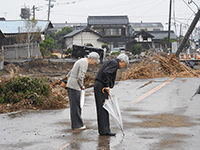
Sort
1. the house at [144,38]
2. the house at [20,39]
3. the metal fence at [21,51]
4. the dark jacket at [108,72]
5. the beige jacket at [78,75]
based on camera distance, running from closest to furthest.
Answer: the dark jacket at [108,72] < the beige jacket at [78,75] < the metal fence at [21,51] < the house at [20,39] < the house at [144,38]

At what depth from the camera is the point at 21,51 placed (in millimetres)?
37031

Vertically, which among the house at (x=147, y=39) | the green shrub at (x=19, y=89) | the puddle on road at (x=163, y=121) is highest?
the house at (x=147, y=39)

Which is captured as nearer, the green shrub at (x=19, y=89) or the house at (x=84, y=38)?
the green shrub at (x=19, y=89)

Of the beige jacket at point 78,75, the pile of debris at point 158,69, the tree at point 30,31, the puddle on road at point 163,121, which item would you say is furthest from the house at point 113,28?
the beige jacket at point 78,75

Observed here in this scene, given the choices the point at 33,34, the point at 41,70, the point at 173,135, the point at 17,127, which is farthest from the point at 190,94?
the point at 33,34

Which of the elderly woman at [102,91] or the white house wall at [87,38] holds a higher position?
the white house wall at [87,38]

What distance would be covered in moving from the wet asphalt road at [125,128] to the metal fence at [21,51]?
1026 inches

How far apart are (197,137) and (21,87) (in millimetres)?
6539

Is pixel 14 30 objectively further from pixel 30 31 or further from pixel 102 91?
pixel 102 91

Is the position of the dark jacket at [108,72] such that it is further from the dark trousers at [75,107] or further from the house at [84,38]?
the house at [84,38]

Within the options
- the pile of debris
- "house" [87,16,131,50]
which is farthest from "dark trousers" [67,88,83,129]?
"house" [87,16,131,50]

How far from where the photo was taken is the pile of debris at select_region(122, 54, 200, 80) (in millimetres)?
19125

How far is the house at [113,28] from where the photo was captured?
6525cm

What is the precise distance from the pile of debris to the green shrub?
952 cm
